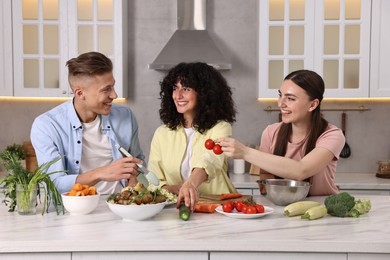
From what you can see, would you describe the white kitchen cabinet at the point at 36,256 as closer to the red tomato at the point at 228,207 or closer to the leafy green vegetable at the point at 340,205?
the red tomato at the point at 228,207

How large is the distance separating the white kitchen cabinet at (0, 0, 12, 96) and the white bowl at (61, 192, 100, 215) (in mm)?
2554

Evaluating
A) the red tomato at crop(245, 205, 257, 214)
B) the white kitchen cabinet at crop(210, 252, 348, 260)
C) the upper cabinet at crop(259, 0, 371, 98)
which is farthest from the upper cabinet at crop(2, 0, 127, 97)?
the white kitchen cabinet at crop(210, 252, 348, 260)

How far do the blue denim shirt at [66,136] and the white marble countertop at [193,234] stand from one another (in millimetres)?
340

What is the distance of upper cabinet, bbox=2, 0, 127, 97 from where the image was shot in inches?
175

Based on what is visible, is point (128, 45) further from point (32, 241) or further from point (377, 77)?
point (32, 241)

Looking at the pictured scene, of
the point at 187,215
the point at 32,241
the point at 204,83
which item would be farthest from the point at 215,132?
the point at 32,241

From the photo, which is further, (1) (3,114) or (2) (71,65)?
(1) (3,114)

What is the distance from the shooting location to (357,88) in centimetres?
440

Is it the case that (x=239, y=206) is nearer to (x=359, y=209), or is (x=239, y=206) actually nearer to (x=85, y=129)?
(x=359, y=209)

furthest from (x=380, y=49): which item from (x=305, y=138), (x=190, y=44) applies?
(x=305, y=138)

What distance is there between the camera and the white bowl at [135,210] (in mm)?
2084

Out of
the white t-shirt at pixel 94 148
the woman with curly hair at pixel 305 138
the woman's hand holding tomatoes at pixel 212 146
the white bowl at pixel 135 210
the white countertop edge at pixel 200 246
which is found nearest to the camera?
the white countertop edge at pixel 200 246

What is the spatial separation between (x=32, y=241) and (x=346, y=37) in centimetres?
341

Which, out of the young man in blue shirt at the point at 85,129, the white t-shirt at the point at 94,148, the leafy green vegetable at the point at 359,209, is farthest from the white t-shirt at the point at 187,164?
the leafy green vegetable at the point at 359,209
